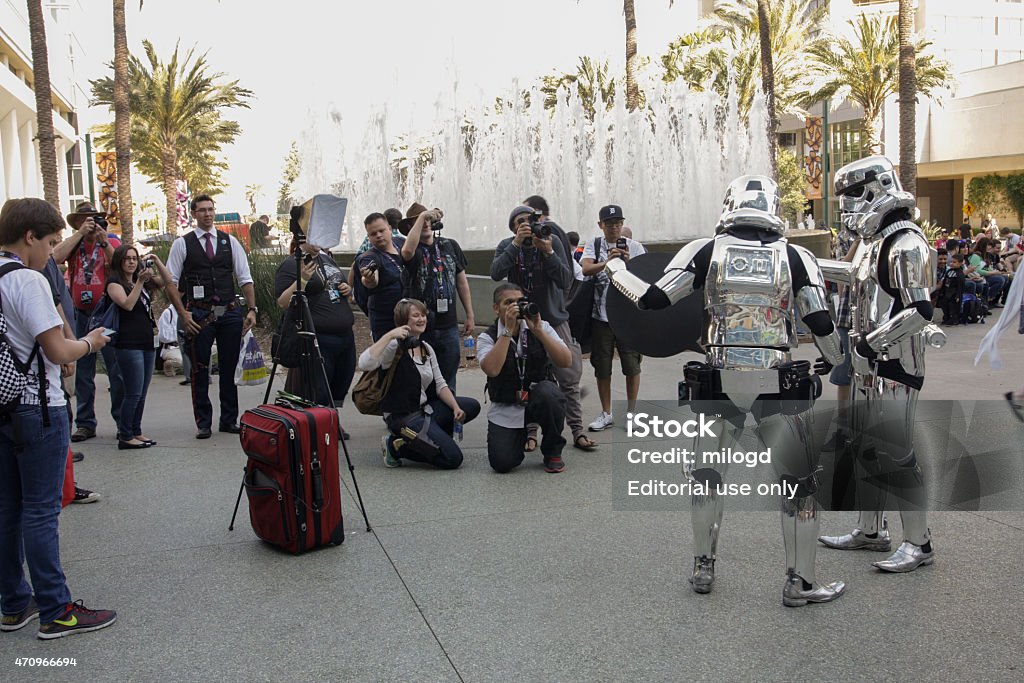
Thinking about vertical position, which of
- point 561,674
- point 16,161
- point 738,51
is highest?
point 738,51

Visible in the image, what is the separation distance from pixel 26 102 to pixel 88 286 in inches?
1222

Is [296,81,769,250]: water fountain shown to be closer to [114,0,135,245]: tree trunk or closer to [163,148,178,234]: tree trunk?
[114,0,135,245]: tree trunk

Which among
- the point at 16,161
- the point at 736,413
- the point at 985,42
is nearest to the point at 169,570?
the point at 736,413

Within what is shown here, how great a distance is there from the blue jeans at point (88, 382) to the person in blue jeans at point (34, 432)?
3.77m

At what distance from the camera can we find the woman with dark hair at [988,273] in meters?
15.8

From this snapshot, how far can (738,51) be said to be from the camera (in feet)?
125

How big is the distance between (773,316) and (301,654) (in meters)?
2.32

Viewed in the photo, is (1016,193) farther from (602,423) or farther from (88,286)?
(88,286)

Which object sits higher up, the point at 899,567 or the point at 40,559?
the point at 40,559

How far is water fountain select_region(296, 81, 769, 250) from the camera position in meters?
17.9

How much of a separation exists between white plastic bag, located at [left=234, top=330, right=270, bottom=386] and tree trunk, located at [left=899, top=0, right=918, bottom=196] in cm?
A: 1529

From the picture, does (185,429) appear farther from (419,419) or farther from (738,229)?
(738,229)

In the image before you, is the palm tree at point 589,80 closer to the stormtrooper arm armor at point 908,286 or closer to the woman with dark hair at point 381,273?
the woman with dark hair at point 381,273

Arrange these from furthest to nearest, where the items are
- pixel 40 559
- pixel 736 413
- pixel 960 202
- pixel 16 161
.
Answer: pixel 960 202 < pixel 16 161 < pixel 736 413 < pixel 40 559
